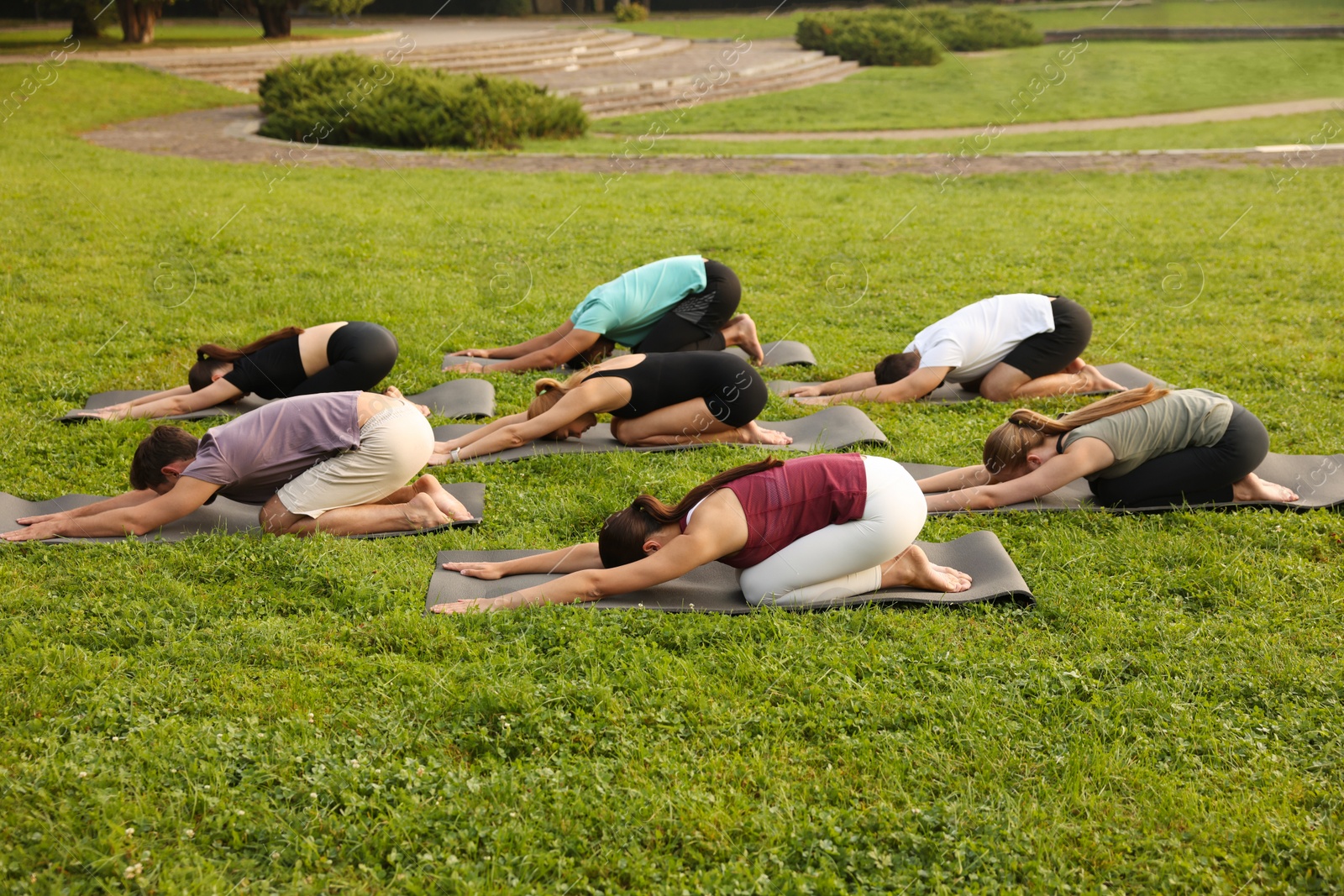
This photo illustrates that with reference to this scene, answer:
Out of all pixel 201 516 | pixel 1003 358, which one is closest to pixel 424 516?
pixel 201 516

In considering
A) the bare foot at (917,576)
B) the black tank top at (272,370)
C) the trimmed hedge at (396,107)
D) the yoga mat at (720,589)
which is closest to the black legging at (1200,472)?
the yoga mat at (720,589)

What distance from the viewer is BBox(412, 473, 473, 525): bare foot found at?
17.9 feet

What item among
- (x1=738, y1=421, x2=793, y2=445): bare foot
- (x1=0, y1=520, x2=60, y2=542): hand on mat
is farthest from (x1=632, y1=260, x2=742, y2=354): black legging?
(x1=0, y1=520, x2=60, y2=542): hand on mat

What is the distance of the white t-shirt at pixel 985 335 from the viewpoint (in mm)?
7176

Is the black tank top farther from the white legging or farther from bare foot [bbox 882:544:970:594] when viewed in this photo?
bare foot [bbox 882:544:970:594]

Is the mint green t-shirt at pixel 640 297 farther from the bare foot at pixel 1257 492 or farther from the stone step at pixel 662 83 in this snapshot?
the stone step at pixel 662 83

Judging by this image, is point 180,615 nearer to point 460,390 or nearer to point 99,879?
point 99,879

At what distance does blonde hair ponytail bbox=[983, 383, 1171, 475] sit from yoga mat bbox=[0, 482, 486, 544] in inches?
118

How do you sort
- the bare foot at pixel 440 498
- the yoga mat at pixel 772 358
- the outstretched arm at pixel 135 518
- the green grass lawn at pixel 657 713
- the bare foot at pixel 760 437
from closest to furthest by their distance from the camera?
the green grass lawn at pixel 657 713 → the outstretched arm at pixel 135 518 → the bare foot at pixel 440 498 → the bare foot at pixel 760 437 → the yoga mat at pixel 772 358

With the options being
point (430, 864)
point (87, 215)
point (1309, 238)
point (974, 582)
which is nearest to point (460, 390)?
point (974, 582)

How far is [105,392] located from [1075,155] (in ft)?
52.5

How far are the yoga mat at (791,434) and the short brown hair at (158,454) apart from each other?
1708mm

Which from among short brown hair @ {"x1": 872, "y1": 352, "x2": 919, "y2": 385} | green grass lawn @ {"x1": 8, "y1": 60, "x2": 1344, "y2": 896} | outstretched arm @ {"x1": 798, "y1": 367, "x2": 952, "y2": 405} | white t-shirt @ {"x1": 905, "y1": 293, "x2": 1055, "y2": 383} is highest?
white t-shirt @ {"x1": 905, "y1": 293, "x2": 1055, "y2": 383}

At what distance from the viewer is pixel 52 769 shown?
10.9 ft
